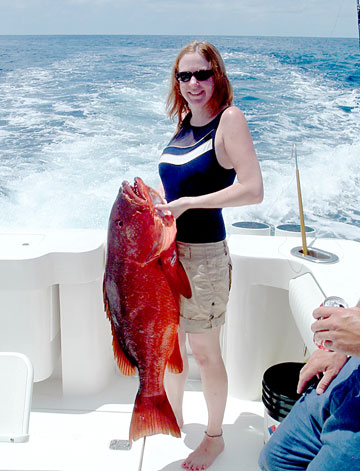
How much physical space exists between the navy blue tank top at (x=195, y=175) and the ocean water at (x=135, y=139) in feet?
13.7

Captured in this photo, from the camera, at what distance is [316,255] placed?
2.37 meters

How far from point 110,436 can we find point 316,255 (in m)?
1.20

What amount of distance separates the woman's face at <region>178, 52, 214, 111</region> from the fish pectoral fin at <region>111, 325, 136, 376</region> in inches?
32.9

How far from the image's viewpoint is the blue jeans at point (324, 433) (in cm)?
116

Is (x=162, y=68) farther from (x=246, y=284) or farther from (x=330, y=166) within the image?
(x=246, y=284)

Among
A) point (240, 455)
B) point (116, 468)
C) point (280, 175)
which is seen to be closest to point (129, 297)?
point (116, 468)

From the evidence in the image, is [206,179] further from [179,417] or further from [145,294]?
[179,417]

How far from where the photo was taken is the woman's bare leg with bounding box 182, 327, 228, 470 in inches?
77.7

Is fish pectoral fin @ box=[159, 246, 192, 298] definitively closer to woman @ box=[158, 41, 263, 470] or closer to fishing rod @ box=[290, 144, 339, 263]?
woman @ box=[158, 41, 263, 470]

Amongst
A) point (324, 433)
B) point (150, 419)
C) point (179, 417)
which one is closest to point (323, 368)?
point (324, 433)

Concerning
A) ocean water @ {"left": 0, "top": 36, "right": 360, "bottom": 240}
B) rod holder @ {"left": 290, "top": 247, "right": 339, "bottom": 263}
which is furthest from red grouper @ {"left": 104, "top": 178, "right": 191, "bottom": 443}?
ocean water @ {"left": 0, "top": 36, "right": 360, "bottom": 240}

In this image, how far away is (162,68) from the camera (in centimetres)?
1252

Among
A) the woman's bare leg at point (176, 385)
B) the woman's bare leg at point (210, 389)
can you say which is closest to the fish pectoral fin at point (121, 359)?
the woman's bare leg at point (210, 389)

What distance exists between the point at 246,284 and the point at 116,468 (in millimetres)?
937
